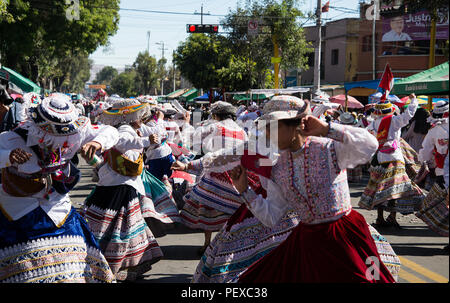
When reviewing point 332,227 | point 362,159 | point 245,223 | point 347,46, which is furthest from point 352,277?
point 347,46

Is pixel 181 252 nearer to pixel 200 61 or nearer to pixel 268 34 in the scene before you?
pixel 268 34

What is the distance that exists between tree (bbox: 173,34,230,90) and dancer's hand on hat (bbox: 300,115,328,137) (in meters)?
38.0

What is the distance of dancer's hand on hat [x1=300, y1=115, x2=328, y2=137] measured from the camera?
129 inches

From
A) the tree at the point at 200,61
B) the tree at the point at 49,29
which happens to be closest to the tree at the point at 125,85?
the tree at the point at 200,61

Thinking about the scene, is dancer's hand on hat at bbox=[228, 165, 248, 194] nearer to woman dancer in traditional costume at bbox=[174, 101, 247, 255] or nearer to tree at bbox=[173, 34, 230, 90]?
woman dancer in traditional costume at bbox=[174, 101, 247, 255]

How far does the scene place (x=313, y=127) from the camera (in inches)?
130

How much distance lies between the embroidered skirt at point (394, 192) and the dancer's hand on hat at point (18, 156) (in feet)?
20.2

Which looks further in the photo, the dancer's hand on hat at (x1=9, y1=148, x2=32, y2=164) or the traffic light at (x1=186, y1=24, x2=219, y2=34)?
the traffic light at (x1=186, y1=24, x2=219, y2=34)

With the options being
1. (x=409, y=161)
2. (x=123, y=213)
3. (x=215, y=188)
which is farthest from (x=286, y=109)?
(x=409, y=161)

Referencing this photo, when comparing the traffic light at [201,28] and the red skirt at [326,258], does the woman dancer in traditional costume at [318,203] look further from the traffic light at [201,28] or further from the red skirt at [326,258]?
the traffic light at [201,28]

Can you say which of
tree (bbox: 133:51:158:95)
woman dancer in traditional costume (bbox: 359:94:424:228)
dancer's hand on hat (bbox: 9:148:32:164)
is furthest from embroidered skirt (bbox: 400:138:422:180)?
tree (bbox: 133:51:158:95)

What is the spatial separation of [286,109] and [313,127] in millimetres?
252

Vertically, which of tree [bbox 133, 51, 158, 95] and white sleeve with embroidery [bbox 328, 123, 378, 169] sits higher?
tree [bbox 133, 51, 158, 95]
